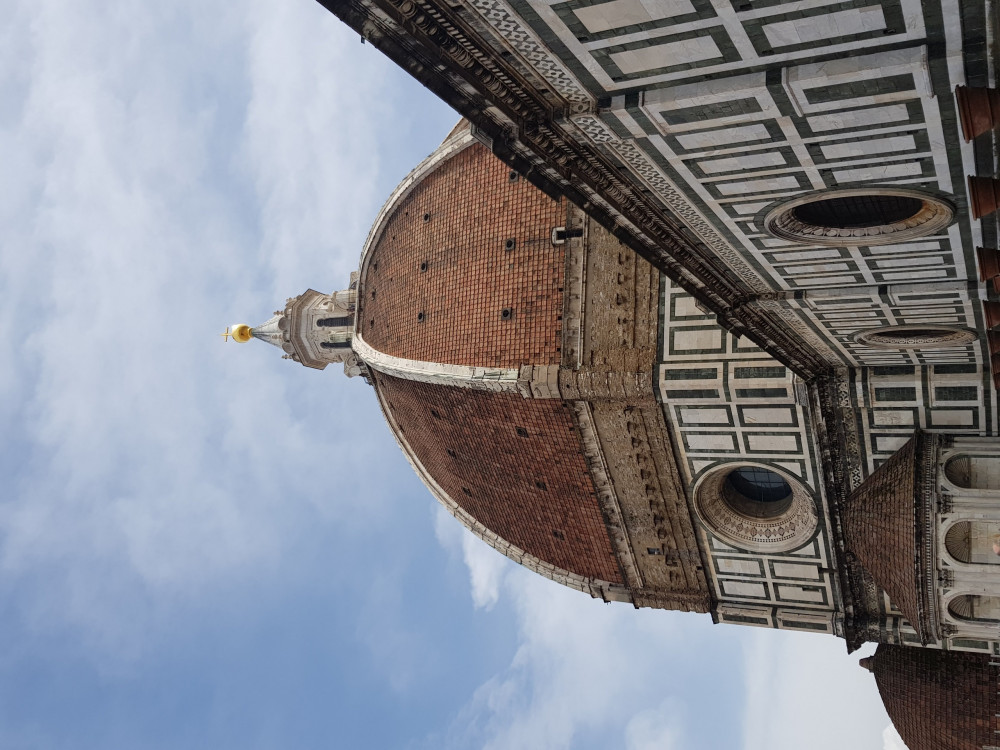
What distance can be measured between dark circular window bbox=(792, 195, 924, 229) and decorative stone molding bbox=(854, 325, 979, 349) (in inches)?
141

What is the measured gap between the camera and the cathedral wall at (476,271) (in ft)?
55.3

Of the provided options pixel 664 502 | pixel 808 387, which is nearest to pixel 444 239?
pixel 664 502

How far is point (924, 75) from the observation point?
5375 mm

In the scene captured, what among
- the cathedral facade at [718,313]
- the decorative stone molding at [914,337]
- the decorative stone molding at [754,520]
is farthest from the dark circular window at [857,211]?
the decorative stone molding at [754,520]

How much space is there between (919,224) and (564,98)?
12.4 ft

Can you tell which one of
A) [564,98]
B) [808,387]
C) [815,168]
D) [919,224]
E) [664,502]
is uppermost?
[564,98]

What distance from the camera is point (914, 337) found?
12.1m

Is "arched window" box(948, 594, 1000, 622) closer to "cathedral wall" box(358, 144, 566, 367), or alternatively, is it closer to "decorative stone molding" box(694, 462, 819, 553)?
"decorative stone molding" box(694, 462, 819, 553)

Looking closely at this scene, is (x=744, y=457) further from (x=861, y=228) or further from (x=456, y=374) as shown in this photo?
(x=861, y=228)

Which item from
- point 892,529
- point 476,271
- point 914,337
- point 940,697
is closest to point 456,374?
point 476,271

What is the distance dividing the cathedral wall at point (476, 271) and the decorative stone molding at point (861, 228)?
8094mm

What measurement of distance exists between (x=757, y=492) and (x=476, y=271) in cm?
729

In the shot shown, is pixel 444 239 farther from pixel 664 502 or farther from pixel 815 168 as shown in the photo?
pixel 815 168

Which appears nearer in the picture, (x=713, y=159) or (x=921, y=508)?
(x=713, y=159)
